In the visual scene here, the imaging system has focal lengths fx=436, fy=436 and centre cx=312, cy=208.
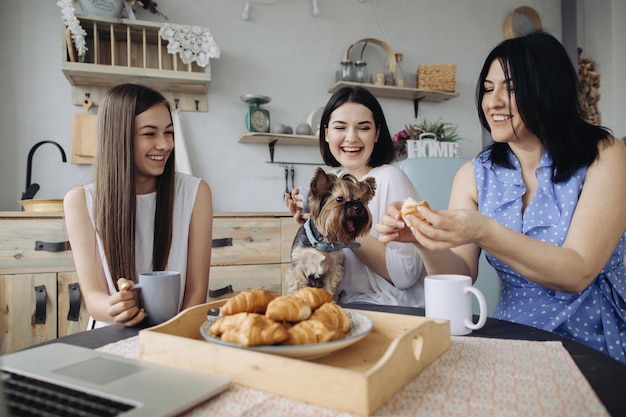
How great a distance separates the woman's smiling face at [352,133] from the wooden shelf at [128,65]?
1.73m

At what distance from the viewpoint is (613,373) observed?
0.67 m

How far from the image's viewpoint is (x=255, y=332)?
2.18 feet

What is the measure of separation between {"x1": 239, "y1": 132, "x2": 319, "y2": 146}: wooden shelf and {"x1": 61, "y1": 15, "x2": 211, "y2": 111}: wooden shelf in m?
0.44

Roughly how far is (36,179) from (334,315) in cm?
309

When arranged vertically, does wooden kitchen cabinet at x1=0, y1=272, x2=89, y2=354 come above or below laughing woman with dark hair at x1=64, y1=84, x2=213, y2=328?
below

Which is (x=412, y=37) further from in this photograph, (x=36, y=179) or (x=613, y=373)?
(x=613, y=373)

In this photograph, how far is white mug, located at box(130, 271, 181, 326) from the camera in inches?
38.7

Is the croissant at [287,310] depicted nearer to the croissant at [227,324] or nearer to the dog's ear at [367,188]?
the croissant at [227,324]

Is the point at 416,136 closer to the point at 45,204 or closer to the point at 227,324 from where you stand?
the point at 45,204

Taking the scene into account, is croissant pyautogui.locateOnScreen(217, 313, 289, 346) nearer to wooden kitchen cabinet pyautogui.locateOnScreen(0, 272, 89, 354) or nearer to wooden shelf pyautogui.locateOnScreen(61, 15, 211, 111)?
wooden kitchen cabinet pyautogui.locateOnScreen(0, 272, 89, 354)

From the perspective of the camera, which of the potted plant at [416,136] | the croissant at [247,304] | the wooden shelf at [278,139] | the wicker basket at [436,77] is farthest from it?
the wicker basket at [436,77]

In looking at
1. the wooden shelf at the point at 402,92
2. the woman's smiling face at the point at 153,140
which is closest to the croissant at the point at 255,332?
the woman's smiling face at the point at 153,140

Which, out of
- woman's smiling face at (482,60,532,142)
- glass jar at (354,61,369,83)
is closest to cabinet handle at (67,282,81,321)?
woman's smiling face at (482,60,532,142)

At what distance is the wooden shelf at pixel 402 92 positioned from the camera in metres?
3.70
